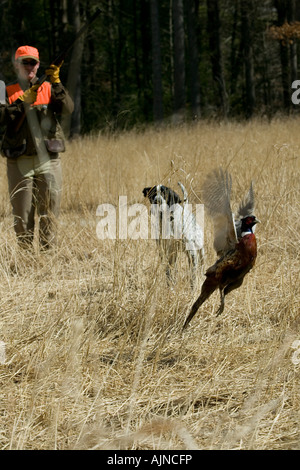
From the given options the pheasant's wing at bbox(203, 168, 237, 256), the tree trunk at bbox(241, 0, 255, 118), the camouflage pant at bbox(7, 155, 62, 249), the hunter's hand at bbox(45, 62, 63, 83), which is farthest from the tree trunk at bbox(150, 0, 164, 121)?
the pheasant's wing at bbox(203, 168, 237, 256)

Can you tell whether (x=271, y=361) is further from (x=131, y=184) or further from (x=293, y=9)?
(x=293, y=9)

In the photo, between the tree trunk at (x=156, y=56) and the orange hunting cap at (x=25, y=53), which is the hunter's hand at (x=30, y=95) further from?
the tree trunk at (x=156, y=56)

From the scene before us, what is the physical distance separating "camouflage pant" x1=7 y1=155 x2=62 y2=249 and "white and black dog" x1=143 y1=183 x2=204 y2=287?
137 centimetres

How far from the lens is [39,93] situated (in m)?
4.34

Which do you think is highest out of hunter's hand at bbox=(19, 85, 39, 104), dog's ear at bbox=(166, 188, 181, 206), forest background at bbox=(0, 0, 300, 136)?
forest background at bbox=(0, 0, 300, 136)

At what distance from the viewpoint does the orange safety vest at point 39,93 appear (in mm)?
4355

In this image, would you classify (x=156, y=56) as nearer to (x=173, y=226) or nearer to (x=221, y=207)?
(x=173, y=226)

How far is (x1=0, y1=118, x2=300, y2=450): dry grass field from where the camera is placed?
2.04 meters

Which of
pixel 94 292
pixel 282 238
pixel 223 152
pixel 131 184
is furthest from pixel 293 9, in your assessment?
pixel 94 292

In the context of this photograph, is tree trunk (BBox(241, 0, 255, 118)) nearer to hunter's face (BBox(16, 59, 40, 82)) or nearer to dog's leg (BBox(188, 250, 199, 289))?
hunter's face (BBox(16, 59, 40, 82))

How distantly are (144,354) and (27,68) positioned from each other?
2.63 meters

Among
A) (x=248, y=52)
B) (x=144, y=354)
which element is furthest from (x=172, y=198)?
(x=248, y=52)

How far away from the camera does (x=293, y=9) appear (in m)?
16.7
